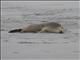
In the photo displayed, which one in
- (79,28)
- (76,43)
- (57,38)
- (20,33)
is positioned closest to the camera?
(76,43)

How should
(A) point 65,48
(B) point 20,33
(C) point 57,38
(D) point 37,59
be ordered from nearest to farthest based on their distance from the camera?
(D) point 37,59
(A) point 65,48
(C) point 57,38
(B) point 20,33

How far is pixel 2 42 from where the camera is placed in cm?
765

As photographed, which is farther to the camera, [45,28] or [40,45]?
[45,28]

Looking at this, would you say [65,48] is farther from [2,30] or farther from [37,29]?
[2,30]

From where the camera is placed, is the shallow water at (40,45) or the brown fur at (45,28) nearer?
the shallow water at (40,45)

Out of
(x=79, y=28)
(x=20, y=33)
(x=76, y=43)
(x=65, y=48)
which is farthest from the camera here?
(x=79, y=28)

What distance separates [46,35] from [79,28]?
145cm

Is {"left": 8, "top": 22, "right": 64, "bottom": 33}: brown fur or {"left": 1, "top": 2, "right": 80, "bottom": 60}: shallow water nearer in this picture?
{"left": 1, "top": 2, "right": 80, "bottom": 60}: shallow water

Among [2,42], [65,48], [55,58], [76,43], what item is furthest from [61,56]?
[2,42]

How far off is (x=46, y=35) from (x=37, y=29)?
23.8 inches

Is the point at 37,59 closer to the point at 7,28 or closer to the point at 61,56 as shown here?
the point at 61,56

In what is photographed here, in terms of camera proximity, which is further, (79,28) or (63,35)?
(79,28)

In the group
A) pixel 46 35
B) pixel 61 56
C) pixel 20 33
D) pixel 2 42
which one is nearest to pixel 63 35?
pixel 46 35

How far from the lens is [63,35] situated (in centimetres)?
861
